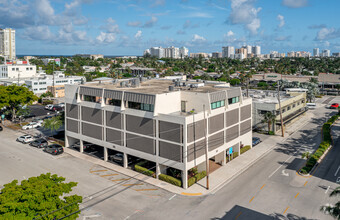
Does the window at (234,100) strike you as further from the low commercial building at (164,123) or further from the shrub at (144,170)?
the shrub at (144,170)

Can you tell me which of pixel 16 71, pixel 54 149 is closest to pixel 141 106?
pixel 54 149

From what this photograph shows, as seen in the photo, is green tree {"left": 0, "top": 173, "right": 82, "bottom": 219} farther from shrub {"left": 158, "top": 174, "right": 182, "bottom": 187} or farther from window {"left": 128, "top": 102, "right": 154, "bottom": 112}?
window {"left": 128, "top": 102, "right": 154, "bottom": 112}

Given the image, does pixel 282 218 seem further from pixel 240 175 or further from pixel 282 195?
pixel 240 175

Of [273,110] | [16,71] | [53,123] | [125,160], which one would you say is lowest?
[125,160]

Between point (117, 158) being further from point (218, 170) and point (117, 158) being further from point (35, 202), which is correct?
point (35, 202)

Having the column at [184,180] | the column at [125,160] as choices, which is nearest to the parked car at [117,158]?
the column at [125,160]

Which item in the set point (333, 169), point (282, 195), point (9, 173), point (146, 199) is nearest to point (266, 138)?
point (333, 169)
